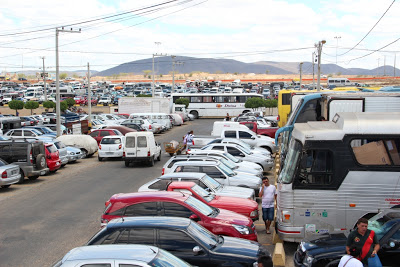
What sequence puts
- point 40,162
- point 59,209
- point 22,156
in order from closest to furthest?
point 59,209 → point 22,156 → point 40,162

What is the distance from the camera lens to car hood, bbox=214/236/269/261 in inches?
336

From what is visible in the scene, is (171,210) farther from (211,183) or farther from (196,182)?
(211,183)

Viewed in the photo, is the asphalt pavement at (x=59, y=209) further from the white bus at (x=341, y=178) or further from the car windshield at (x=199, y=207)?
the car windshield at (x=199, y=207)

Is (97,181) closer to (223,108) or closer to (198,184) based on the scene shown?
(198,184)

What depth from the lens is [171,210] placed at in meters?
10.5

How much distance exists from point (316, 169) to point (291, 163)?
2.10 ft

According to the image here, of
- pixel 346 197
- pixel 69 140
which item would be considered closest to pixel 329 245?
pixel 346 197

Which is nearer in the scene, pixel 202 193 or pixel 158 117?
pixel 202 193

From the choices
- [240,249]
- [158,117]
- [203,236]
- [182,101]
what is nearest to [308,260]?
[240,249]

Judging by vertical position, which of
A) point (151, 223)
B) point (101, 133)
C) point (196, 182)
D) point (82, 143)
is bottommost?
point (82, 143)

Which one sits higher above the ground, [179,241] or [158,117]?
[158,117]

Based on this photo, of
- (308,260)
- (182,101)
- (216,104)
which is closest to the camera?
(308,260)

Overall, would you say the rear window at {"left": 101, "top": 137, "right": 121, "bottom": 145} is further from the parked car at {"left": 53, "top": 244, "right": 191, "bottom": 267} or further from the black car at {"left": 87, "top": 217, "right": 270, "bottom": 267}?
the parked car at {"left": 53, "top": 244, "right": 191, "bottom": 267}

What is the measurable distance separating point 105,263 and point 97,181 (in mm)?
16251
